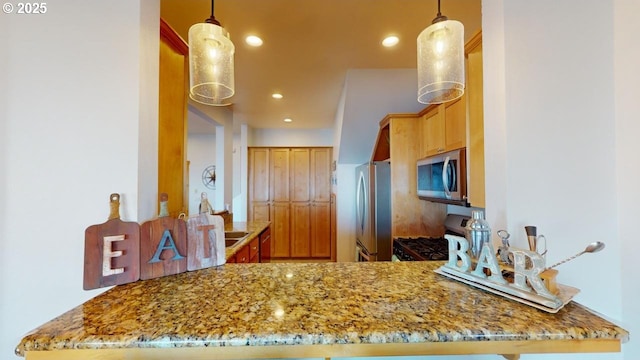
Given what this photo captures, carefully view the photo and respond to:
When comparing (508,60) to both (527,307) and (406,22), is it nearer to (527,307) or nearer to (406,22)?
(527,307)

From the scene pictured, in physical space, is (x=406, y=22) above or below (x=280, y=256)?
above

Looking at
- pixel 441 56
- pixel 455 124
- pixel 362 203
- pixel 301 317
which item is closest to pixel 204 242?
pixel 301 317

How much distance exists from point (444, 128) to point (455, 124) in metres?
0.16

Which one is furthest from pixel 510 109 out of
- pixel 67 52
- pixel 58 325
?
pixel 67 52

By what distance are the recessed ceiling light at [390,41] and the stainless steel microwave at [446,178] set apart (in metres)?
1.01

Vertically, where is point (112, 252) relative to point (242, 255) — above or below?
above

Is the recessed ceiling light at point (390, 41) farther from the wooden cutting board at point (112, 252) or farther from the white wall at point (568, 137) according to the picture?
the wooden cutting board at point (112, 252)

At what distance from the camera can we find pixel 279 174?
5023 mm

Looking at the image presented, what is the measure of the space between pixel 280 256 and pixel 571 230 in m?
4.54

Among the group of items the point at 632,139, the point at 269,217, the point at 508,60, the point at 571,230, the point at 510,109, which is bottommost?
the point at 269,217

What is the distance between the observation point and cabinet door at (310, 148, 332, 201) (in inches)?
199

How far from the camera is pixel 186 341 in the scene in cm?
59

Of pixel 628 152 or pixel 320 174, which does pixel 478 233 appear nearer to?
pixel 628 152

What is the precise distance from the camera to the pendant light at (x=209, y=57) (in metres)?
1.04
